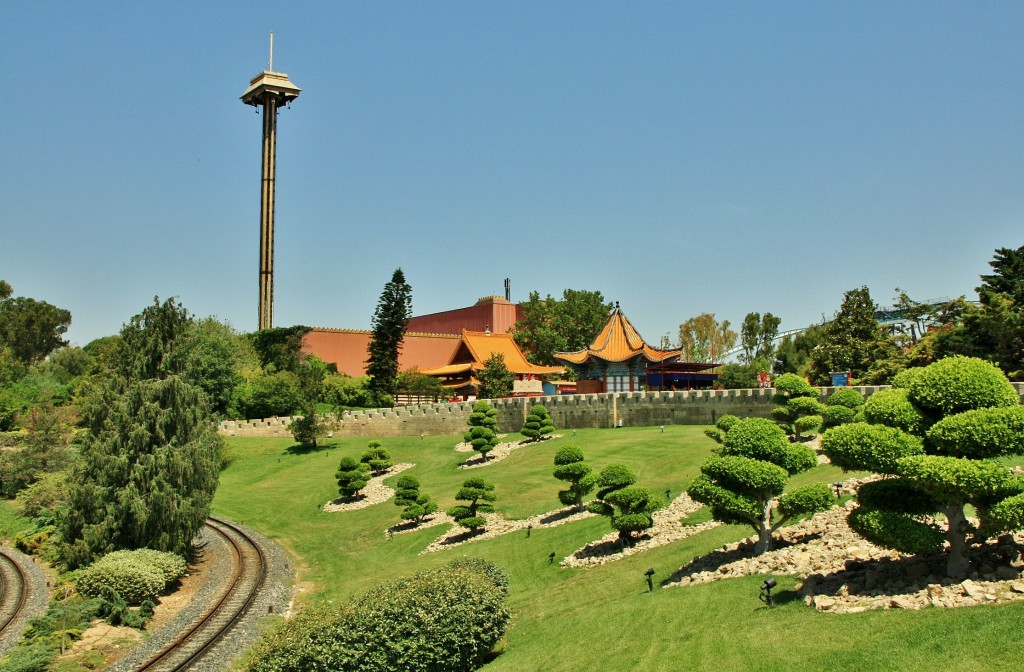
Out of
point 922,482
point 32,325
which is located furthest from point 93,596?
point 32,325

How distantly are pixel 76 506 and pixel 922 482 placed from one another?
90.4 feet

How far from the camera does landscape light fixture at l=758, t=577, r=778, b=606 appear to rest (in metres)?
15.8

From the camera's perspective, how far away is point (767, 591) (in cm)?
1623

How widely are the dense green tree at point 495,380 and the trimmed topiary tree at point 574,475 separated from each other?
3368 centimetres

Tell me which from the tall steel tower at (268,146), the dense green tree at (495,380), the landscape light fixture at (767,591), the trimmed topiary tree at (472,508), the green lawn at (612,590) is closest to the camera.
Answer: the green lawn at (612,590)

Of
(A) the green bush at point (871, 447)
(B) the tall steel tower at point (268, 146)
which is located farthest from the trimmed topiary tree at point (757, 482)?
(B) the tall steel tower at point (268, 146)

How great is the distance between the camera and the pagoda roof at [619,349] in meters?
57.5

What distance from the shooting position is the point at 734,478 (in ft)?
63.6

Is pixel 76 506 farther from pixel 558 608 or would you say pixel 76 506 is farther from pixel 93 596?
pixel 558 608

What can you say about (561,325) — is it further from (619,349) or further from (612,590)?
(612,590)

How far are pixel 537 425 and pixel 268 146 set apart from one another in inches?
2272

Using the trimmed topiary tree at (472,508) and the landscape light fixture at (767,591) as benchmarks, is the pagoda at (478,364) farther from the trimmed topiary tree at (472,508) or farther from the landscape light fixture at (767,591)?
the landscape light fixture at (767,591)

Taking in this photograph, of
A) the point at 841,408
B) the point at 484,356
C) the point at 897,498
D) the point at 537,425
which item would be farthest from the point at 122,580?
the point at 484,356

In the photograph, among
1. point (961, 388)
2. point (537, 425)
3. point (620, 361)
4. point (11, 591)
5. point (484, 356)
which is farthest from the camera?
point (484, 356)
